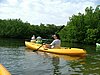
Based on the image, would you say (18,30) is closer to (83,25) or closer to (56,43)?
(83,25)

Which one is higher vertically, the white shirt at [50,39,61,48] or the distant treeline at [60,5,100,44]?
the distant treeline at [60,5,100,44]

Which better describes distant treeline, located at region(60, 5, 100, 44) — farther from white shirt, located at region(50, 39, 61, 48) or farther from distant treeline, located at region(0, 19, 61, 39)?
white shirt, located at region(50, 39, 61, 48)

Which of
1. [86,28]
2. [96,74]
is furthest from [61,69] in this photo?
[86,28]

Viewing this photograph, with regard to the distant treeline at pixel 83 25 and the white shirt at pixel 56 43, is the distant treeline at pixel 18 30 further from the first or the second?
the white shirt at pixel 56 43

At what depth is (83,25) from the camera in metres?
61.1

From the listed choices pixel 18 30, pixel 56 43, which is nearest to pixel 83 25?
pixel 18 30

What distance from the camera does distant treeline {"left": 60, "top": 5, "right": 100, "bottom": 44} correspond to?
58297 millimetres

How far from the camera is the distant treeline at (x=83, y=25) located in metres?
58.3

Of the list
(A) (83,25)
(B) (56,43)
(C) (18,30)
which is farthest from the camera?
(C) (18,30)

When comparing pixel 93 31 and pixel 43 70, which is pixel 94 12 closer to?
pixel 93 31

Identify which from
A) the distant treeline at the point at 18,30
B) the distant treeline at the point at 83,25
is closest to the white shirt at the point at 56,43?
the distant treeline at the point at 83,25

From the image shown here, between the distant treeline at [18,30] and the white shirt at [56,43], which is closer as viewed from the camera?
the white shirt at [56,43]

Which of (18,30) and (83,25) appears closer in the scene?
(83,25)

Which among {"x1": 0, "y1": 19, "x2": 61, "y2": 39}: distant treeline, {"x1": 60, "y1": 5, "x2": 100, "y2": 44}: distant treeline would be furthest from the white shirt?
{"x1": 0, "y1": 19, "x2": 61, "y2": 39}: distant treeline
